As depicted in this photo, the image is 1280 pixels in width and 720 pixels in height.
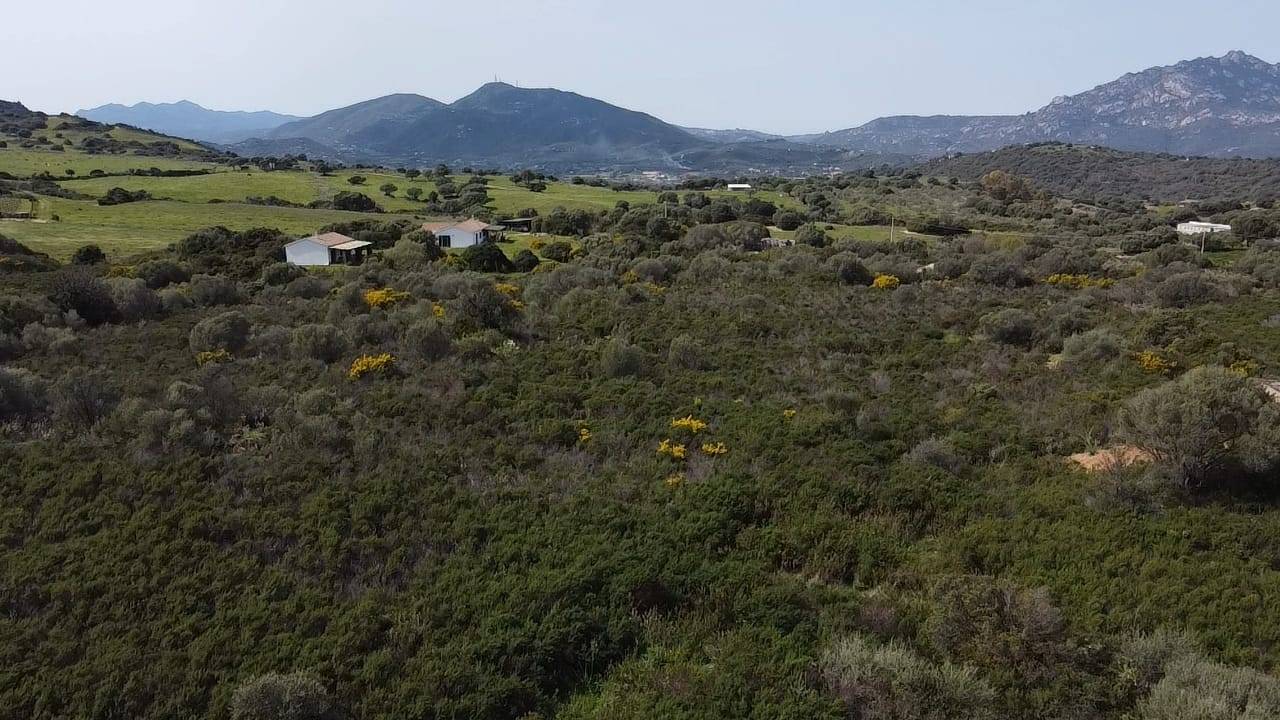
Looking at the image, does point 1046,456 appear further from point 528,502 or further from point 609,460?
point 528,502

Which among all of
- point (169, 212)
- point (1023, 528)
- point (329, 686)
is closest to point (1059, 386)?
point (1023, 528)

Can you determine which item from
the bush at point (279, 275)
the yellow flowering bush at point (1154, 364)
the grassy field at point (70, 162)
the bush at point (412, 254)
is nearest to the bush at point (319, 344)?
the bush at point (279, 275)

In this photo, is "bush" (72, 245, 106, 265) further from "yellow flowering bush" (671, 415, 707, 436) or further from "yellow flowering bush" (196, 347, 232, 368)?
"yellow flowering bush" (671, 415, 707, 436)

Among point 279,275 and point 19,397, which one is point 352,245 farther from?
point 19,397

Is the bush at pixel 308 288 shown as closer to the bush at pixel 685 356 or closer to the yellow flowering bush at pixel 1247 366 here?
the bush at pixel 685 356

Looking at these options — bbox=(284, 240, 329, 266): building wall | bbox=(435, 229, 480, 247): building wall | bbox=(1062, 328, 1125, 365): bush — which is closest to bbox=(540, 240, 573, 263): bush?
bbox=(435, 229, 480, 247): building wall

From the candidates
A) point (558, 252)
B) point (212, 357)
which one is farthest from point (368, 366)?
point (558, 252)
